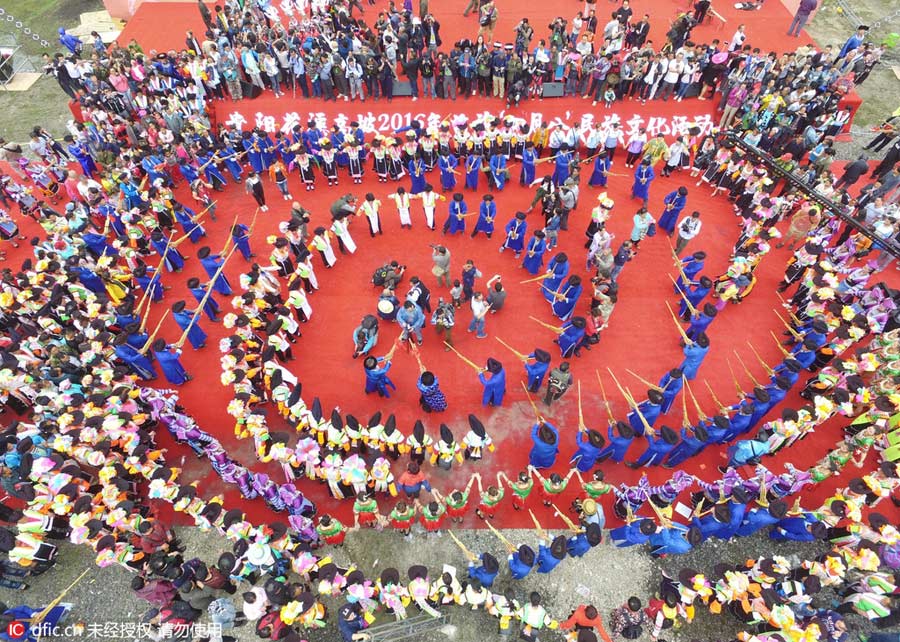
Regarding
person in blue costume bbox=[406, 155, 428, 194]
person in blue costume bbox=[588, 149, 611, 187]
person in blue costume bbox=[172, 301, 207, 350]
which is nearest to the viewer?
person in blue costume bbox=[172, 301, 207, 350]

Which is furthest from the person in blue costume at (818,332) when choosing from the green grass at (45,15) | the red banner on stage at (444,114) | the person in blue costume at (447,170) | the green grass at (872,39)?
the green grass at (45,15)

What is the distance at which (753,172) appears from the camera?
491 inches

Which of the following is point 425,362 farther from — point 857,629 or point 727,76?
point 727,76

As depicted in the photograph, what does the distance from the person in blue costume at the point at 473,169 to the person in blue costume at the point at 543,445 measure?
25.7ft

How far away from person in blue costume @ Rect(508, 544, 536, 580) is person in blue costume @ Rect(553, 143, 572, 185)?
954cm

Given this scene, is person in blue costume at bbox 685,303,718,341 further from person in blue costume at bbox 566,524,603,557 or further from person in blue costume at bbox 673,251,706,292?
person in blue costume at bbox 566,524,603,557

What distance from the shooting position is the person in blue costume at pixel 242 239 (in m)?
11.6

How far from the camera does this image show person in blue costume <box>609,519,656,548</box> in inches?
275

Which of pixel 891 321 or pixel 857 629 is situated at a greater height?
pixel 891 321

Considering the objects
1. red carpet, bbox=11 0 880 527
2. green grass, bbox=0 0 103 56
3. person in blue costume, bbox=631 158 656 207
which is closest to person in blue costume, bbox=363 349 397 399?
red carpet, bbox=11 0 880 527

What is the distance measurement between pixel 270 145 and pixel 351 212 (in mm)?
4116

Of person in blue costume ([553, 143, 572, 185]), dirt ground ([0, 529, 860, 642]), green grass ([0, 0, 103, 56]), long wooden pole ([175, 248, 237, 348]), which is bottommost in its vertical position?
dirt ground ([0, 529, 860, 642])

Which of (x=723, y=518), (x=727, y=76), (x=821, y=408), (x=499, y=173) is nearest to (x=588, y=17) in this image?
(x=727, y=76)

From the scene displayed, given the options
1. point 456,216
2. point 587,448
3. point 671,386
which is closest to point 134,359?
point 456,216
